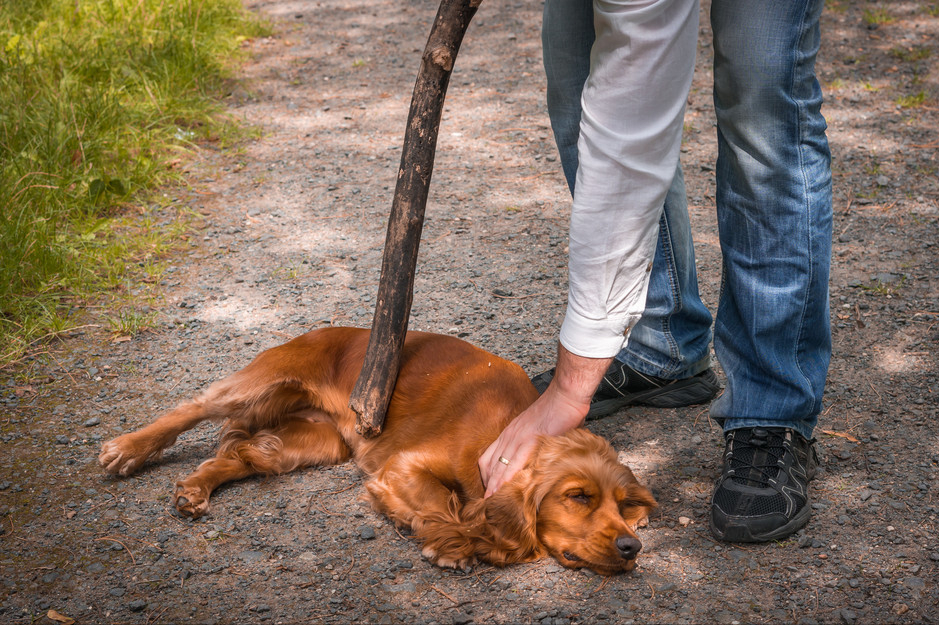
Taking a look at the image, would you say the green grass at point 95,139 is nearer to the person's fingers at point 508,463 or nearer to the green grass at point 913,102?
the person's fingers at point 508,463

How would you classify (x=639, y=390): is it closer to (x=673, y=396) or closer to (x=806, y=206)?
(x=673, y=396)

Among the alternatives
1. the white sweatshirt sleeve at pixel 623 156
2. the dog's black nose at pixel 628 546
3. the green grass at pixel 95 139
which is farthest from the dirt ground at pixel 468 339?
the white sweatshirt sleeve at pixel 623 156

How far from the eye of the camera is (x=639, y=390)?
3.14m

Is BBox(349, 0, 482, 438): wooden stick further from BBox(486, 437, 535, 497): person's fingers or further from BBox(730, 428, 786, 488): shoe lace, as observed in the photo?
BBox(730, 428, 786, 488): shoe lace

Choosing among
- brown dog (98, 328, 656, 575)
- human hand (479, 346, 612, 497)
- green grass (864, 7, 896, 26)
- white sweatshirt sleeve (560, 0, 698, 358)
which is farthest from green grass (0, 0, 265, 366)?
green grass (864, 7, 896, 26)

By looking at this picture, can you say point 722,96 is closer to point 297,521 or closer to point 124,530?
point 297,521

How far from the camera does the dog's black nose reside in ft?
7.31

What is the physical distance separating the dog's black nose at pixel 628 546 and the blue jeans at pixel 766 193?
0.57 meters

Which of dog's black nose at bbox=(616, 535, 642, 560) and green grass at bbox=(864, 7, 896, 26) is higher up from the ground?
green grass at bbox=(864, 7, 896, 26)

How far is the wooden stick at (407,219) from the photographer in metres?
2.39

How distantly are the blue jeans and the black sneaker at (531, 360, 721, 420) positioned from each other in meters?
0.52

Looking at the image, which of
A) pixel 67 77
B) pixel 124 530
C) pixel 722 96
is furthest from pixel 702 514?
pixel 67 77

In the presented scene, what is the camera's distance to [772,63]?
2.12 meters

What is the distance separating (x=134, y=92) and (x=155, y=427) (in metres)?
3.62
